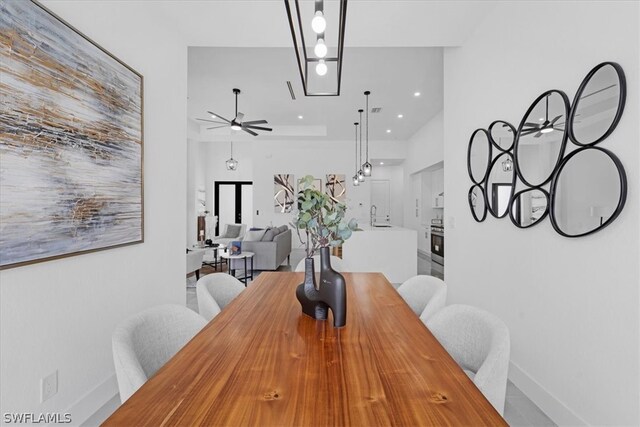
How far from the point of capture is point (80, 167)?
1622 mm

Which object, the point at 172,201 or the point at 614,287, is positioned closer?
the point at 614,287

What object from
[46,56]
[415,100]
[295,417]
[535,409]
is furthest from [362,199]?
[295,417]

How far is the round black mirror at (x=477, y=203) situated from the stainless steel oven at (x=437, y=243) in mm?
4020

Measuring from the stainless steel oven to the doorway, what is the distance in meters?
2.54

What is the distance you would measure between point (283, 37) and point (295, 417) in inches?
114

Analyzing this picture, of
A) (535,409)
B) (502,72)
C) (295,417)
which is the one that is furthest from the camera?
(502,72)

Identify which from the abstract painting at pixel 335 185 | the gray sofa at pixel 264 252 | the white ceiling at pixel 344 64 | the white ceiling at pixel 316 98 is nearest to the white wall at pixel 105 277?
the white ceiling at pixel 344 64

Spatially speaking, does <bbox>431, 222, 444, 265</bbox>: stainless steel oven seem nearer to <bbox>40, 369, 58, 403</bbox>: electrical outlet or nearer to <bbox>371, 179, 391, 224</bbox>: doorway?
<bbox>371, 179, 391, 224</bbox>: doorway

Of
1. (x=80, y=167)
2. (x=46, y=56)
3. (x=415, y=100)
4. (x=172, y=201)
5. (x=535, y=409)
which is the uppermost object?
(x=415, y=100)

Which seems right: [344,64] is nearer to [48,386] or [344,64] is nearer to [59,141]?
[59,141]

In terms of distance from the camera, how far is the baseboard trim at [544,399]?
1.64 metres

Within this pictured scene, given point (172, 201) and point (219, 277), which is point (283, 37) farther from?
point (219, 277)

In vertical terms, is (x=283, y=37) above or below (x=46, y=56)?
above

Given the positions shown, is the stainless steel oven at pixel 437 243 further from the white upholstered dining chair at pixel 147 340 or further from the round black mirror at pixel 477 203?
the white upholstered dining chair at pixel 147 340
